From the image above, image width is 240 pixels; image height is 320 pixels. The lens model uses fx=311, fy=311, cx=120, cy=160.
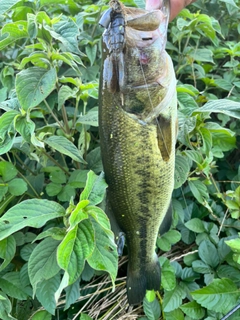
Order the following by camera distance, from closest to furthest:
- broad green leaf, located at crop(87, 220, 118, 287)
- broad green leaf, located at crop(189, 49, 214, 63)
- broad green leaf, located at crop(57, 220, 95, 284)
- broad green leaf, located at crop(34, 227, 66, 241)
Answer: broad green leaf, located at crop(57, 220, 95, 284) → broad green leaf, located at crop(87, 220, 118, 287) → broad green leaf, located at crop(34, 227, 66, 241) → broad green leaf, located at crop(189, 49, 214, 63)

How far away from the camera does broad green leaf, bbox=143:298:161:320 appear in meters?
1.33

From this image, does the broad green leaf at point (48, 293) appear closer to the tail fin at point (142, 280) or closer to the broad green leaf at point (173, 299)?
the tail fin at point (142, 280)

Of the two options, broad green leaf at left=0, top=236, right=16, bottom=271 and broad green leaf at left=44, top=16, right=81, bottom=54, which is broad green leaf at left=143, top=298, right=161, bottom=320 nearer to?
broad green leaf at left=0, top=236, right=16, bottom=271

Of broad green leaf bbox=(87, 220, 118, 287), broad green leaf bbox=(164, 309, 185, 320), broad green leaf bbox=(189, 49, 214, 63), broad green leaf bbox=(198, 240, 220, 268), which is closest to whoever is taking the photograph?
broad green leaf bbox=(87, 220, 118, 287)

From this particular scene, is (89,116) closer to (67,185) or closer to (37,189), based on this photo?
(67,185)

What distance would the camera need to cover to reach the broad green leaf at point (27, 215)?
91cm

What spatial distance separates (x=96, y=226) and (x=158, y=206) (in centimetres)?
32

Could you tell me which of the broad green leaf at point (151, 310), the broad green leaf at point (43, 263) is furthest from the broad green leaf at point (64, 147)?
the broad green leaf at point (151, 310)

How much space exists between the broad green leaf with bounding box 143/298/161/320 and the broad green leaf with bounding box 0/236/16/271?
599mm

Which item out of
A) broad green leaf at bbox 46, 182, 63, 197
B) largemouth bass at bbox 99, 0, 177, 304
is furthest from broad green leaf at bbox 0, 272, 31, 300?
largemouth bass at bbox 99, 0, 177, 304

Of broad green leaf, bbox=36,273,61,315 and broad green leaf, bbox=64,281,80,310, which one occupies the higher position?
broad green leaf, bbox=36,273,61,315

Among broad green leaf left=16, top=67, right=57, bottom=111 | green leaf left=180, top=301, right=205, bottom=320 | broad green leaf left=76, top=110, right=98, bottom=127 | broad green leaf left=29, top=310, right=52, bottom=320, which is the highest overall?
broad green leaf left=16, top=67, right=57, bottom=111

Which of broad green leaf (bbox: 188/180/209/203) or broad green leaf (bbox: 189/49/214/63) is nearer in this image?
broad green leaf (bbox: 188/180/209/203)

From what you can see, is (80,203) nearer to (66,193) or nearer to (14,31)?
(66,193)
